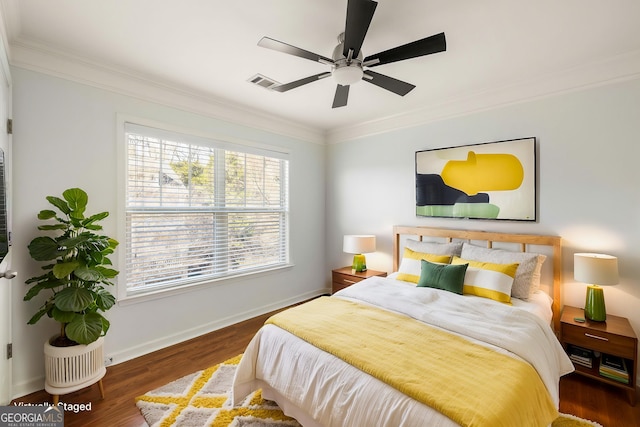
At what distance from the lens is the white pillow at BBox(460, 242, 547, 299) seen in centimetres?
254

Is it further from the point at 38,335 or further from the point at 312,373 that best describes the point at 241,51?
the point at 38,335

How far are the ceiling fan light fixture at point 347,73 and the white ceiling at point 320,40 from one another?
0.31 meters

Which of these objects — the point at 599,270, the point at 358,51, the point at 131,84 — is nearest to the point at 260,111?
the point at 131,84

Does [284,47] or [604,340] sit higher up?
[284,47]

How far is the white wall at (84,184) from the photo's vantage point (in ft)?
7.14

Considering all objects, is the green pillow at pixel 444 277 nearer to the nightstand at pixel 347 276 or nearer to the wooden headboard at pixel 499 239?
the wooden headboard at pixel 499 239

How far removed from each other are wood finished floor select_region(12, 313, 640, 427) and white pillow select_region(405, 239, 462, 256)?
134 cm

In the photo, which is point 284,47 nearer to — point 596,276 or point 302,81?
point 302,81

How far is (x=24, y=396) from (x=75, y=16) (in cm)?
273

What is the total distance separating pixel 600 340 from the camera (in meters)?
2.19

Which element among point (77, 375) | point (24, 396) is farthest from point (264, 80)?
point (24, 396)

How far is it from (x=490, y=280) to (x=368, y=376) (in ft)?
5.31

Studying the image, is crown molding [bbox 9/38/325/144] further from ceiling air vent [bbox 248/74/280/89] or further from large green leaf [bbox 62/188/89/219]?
large green leaf [bbox 62/188/89/219]

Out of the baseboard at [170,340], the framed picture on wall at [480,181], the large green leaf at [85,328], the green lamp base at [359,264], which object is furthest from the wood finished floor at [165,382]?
the green lamp base at [359,264]
